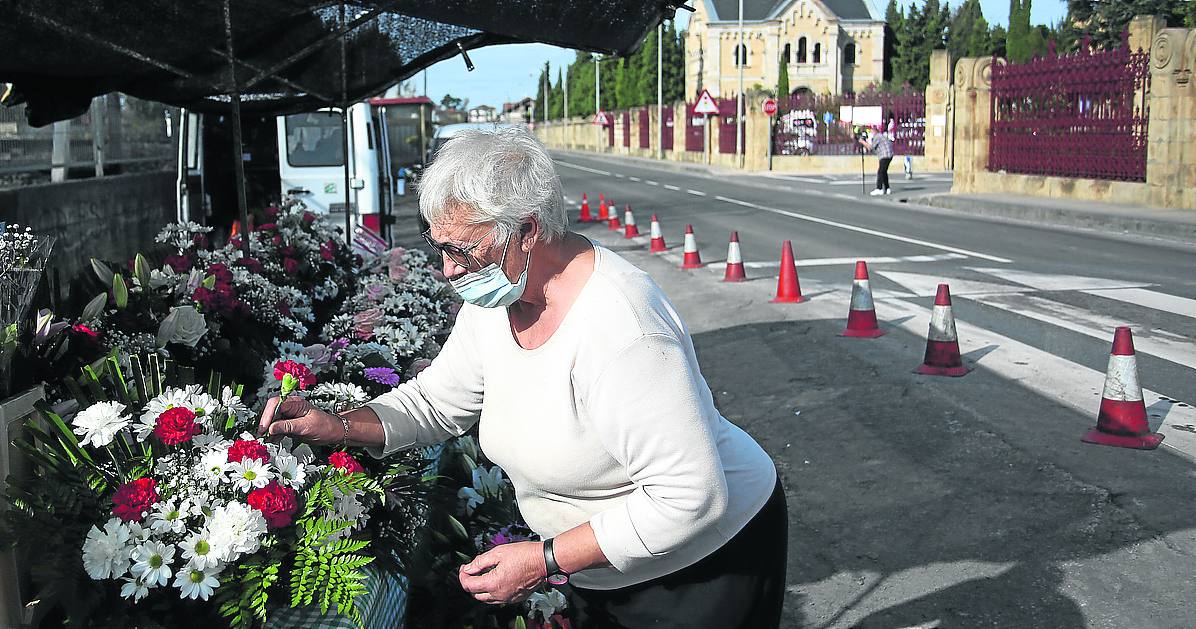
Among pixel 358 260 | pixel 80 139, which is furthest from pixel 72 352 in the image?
pixel 80 139

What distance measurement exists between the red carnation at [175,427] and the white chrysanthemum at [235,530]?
0.60ft

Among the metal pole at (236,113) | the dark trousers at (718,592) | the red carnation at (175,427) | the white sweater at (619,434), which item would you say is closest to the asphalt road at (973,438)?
the dark trousers at (718,592)

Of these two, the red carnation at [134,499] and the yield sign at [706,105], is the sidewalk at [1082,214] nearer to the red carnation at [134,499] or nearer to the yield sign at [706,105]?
the red carnation at [134,499]

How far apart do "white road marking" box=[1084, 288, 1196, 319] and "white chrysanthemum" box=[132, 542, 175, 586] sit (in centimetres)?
959

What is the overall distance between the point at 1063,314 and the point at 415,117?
120ft

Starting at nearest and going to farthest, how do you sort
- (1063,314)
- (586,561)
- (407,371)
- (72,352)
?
(586,561), (72,352), (407,371), (1063,314)

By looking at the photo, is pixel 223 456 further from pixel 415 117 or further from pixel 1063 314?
pixel 415 117

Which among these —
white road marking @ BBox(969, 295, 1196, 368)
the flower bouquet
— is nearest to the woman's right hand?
the flower bouquet

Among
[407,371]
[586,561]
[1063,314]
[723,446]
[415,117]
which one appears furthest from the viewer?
[415,117]

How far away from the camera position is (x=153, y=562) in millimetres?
2094

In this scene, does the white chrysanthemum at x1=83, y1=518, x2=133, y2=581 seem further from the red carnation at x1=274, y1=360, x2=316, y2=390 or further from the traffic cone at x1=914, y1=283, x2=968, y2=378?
the traffic cone at x1=914, y1=283, x2=968, y2=378

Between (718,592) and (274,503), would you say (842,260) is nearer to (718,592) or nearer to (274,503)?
(718,592)

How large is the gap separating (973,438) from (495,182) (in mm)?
4543

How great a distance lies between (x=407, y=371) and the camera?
4.35 metres
